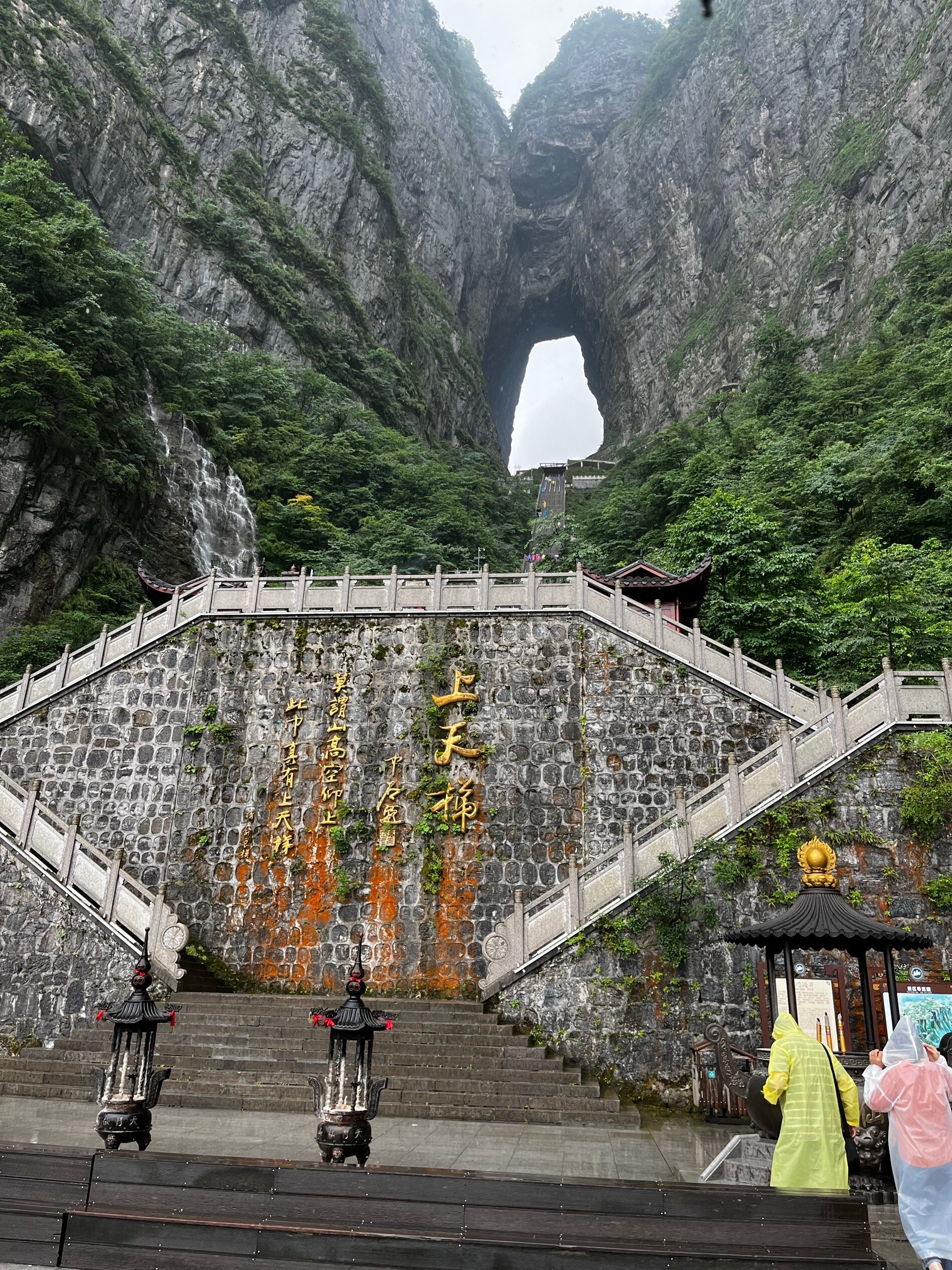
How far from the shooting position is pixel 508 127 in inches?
3211

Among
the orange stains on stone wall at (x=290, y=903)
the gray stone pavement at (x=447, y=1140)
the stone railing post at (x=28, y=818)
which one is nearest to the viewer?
the gray stone pavement at (x=447, y=1140)

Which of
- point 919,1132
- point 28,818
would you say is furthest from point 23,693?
point 919,1132

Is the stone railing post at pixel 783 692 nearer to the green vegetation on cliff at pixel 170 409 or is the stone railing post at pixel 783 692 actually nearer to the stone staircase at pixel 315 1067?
the stone staircase at pixel 315 1067

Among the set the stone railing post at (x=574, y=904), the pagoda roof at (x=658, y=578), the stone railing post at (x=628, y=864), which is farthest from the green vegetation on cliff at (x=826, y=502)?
the stone railing post at (x=574, y=904)

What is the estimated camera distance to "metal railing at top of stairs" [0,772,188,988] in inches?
535

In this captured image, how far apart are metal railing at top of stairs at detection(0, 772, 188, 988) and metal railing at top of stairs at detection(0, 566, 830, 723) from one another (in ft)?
12.7

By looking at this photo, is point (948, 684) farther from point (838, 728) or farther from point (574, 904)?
point (574, 904)

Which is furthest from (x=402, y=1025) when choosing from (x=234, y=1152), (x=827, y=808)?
(x=827, y=808)

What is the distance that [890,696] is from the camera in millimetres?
13820

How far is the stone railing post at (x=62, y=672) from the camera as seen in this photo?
1780cm

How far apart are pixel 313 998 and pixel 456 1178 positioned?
1089 cm

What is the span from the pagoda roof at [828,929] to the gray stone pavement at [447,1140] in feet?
6.38

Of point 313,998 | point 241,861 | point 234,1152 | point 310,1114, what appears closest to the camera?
point 234,1152

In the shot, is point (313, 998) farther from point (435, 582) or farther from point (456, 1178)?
point (456, 1178)
